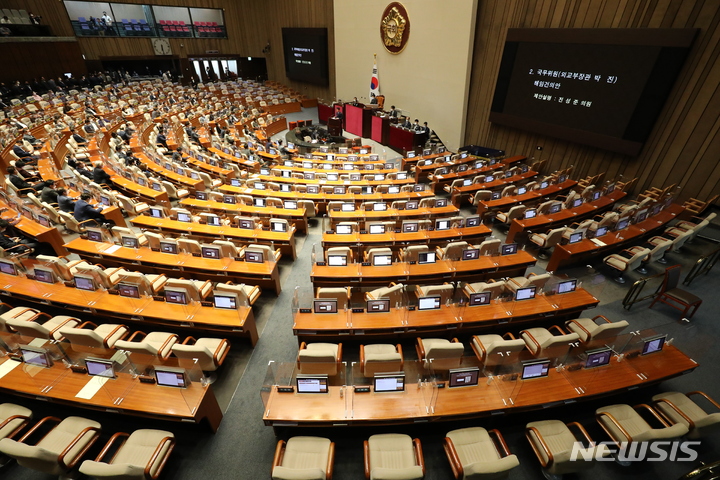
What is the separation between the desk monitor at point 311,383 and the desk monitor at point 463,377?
1553 mm

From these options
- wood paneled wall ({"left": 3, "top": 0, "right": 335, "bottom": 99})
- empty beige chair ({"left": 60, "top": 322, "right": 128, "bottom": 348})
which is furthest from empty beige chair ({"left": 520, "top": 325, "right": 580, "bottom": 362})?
wood paneled wall ({"left": 3, "top": 0, "right": 335, "bottom": 99})

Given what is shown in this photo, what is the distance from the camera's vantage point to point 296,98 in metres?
26.4

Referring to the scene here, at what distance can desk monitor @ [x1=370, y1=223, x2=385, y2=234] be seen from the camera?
766 centimetres

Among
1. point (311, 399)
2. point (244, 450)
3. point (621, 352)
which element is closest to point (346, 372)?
point (311, 399)

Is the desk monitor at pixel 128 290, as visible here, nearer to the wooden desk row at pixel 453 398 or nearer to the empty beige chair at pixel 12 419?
the empty beige chair at pixel 12 419

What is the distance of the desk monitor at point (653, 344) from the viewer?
15.2 ft

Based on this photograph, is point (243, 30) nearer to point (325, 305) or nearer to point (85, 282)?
point (85, 282)

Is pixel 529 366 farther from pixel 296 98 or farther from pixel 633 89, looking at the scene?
pixel 296 98

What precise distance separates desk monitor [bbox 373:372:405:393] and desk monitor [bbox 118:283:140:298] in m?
4.30

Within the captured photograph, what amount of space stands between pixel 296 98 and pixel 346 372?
2593 centimetres

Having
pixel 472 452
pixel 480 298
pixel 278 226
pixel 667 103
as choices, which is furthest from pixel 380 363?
pixel 667 103

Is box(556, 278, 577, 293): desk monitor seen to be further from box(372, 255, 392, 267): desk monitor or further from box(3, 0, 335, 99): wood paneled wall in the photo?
box(3, 0, 335, 99): wood paneled wall

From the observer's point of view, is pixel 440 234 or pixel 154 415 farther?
pixel 440 234

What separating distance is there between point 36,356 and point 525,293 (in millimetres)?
7102
